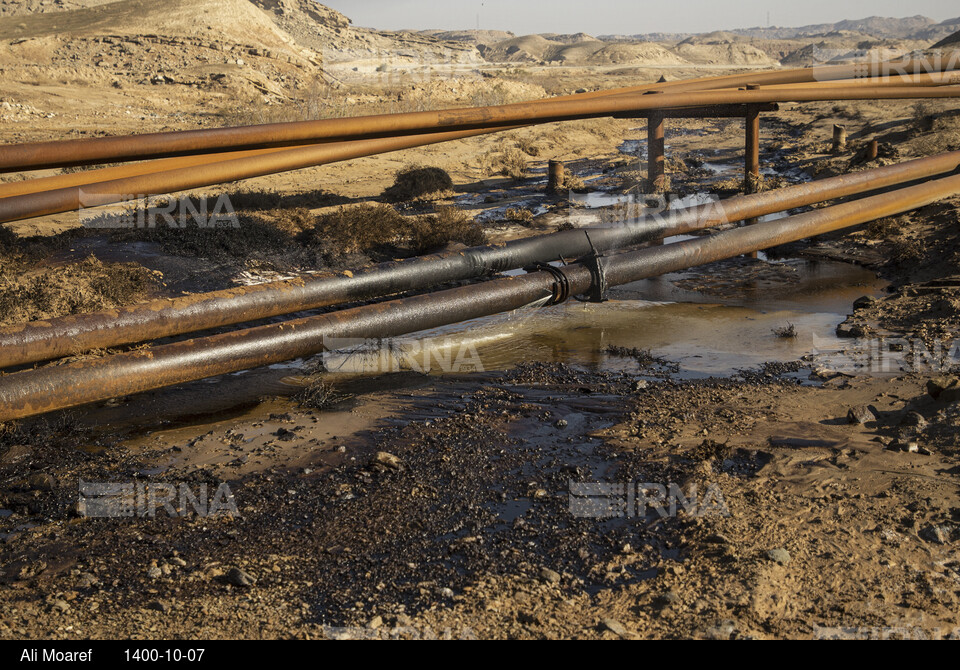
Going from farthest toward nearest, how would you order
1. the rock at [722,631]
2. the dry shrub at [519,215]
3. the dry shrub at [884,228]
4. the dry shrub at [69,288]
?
the dry shrub at [519,215] → the dry shrub at [884,228] → the dry shrub at [69,288] → the rock at [722,631]

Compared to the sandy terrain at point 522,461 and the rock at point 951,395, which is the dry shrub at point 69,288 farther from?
the rock at point 951,395

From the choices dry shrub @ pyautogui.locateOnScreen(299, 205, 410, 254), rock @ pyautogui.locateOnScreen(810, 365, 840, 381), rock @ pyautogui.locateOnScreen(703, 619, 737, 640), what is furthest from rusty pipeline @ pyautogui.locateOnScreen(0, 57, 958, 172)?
rock @ pyautogui.locateOnScreen(703, 619, 737, 640)

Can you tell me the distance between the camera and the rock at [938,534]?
11.9 ft

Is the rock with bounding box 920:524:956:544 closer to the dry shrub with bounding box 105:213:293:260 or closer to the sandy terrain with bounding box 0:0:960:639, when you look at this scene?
the sandy terrain with bounding box 0:0:960:639

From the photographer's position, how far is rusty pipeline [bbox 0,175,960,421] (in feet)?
15.8

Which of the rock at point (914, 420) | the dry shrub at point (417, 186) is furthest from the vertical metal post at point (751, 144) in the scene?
the rock at point (914, 420)

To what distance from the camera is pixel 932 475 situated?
4.19m

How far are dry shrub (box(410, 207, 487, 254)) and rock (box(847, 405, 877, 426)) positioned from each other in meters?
6.19

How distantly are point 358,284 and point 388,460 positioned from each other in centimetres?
238

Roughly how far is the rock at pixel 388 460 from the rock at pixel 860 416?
2.83 m

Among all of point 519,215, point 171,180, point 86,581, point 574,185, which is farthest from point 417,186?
point 86,581

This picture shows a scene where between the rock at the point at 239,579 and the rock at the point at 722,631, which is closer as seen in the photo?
the rock at the point at 722,631
